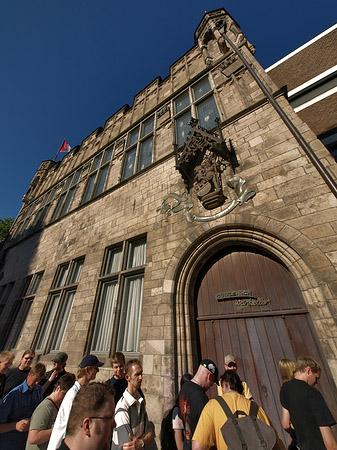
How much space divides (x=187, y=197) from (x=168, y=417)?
13.4ft

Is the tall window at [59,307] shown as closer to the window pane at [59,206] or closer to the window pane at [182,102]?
the window pane at [59,206]

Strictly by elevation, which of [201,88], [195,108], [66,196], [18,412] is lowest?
[18,412]

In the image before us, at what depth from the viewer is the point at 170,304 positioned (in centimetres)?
370

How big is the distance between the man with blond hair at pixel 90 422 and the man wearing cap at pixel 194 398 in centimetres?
104

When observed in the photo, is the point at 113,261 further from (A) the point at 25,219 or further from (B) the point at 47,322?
(A) the point at 25,219

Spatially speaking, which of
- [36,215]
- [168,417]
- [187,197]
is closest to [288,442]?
[168,417]

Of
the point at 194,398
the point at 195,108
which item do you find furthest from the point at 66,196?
the point at 194,398

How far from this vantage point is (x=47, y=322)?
20.6 ft

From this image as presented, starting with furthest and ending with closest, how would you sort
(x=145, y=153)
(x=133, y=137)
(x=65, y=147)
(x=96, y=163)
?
(x=65, y=147) < (x=96, y=163) < (x=133, y=137) < (x=145, y=153)

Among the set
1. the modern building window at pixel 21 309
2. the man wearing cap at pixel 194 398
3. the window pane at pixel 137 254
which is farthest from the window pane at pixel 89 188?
the man wearing cap at pixel 194 398

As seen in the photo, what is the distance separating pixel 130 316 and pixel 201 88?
8085mm

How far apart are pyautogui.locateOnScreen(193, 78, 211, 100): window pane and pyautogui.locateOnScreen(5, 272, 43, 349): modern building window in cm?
947

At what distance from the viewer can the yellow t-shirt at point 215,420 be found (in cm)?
144

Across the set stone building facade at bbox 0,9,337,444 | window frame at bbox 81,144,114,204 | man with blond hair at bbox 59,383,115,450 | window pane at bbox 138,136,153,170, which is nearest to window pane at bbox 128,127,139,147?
stone building facade at bbox 0,9,337,444
